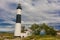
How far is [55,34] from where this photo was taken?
10273 millimetres

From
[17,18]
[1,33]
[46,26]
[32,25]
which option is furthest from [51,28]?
[1,33]

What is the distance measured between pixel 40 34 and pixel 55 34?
2.66 feet

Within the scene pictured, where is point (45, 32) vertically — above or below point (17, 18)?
below

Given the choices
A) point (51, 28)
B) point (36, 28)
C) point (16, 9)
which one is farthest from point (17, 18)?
point (51, 28)

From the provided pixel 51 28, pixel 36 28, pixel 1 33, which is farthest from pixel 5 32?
pixel 51 28

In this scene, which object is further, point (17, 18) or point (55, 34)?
point (17, 18)

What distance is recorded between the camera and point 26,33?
1066cm

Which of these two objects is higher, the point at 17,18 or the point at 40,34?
the point at 17,18

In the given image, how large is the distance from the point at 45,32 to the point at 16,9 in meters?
2.12

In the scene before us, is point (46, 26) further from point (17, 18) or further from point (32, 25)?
point (17, 18)

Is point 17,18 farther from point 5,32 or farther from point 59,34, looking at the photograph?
point 59,34

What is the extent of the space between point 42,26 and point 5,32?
2078 millimetres

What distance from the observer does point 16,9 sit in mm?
11078

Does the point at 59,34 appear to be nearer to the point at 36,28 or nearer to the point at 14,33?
the point at 36,28
